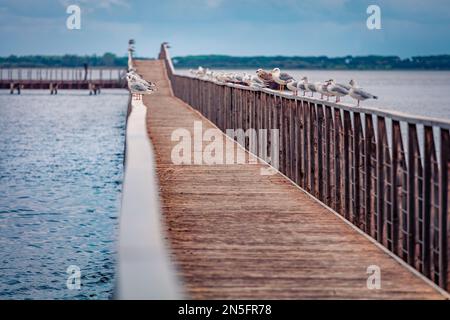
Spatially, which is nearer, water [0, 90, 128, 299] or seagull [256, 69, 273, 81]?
water [0, 90, 128, 299]

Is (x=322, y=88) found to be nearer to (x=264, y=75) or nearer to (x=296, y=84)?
(x=296, y=84)

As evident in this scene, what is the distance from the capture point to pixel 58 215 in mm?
24422

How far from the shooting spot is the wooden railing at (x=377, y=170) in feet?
25.7

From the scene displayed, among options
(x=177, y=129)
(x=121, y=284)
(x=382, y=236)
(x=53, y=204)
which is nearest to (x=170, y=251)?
(x=382, y=236)

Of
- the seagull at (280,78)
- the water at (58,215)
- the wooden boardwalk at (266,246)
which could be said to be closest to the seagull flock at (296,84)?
the seagull at (280,78)

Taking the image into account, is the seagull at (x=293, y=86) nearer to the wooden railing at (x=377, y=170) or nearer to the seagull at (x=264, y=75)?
the seagull at (x=264, y=75)

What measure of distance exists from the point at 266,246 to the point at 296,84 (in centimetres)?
1076

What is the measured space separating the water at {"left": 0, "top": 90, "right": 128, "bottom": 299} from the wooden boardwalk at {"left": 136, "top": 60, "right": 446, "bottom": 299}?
111 inches

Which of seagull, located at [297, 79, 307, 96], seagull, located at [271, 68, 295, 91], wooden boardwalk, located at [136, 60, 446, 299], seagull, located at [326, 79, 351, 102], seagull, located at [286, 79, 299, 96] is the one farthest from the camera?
seagull, located at [271, 68, 295, 91]

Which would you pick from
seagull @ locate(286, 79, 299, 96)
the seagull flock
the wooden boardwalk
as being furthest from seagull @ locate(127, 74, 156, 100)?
the wooden boardwalk

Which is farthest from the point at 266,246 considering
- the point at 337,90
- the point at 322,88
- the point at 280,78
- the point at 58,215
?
the point at 58,215

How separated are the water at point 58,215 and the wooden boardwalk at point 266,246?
2826 millimetres

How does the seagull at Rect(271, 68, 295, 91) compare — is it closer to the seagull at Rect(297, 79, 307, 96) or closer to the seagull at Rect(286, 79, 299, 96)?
the seagull at Rect(286, 79, 299, 96)

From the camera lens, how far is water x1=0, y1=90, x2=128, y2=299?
53.3 ft
